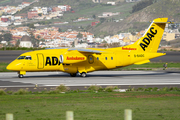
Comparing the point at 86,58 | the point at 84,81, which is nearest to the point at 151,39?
the point at 86,58

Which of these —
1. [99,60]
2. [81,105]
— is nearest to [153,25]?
[99,60]

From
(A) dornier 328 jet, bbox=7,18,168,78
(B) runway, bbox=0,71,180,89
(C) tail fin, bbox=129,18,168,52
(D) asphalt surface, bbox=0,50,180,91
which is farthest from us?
(C) tail fin, bbox=129,18,168,52

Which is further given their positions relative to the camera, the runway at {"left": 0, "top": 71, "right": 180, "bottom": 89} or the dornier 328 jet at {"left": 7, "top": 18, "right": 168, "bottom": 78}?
the dornier 328 jet at {"left": 7, "top": 18, "right": 168, "bottom": 78}

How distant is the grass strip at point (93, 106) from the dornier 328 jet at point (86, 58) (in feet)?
41.4

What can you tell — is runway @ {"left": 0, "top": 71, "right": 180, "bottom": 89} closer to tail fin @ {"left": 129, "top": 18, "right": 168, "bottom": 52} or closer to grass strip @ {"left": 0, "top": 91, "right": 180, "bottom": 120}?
tail fin @ {"left": 129, "top": 18, "right": 168, "bottom": 52}

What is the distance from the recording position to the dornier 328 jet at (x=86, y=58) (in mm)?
33688

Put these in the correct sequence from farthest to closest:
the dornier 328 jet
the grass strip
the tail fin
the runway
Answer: the tail fin, the dornier 328 jet, the runway, the grass strip

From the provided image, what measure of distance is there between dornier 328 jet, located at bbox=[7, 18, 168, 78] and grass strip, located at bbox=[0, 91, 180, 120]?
12.6 metres

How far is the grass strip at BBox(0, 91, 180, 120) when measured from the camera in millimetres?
14808

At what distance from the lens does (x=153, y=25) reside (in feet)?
125

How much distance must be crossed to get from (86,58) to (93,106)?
18.1 metres

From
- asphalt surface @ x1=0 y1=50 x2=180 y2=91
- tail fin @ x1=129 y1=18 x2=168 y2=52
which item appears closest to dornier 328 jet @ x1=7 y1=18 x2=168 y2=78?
tail fin @ x1=129 y1=18 x2=168 y2=52

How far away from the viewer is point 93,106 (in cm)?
1734

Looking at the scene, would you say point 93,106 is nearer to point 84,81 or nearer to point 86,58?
point 84,81
